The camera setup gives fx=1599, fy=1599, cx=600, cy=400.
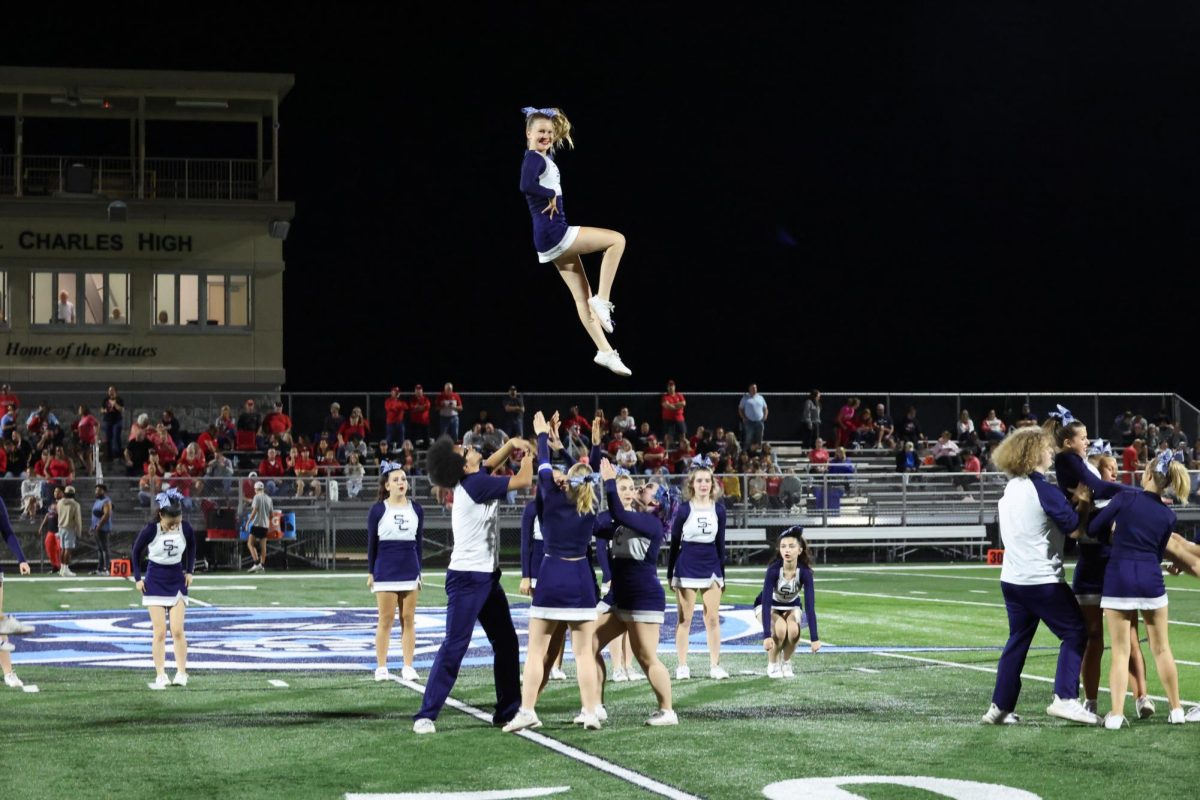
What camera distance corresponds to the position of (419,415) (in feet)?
105

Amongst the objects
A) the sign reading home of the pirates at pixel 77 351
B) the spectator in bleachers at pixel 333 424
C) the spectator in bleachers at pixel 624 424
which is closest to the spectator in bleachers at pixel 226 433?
the spectator in bleachers at pixel 333 424

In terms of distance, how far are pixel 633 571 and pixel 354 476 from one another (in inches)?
752

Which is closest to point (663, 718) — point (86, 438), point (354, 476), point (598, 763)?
point (598, 763)

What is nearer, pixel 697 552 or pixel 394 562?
pixel 394 562

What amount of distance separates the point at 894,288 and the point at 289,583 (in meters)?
27.1

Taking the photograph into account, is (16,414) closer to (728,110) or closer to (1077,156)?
(728,110)

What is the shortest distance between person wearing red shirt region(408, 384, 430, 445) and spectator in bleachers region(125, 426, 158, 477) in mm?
5116

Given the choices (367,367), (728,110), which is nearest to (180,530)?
(367,367)

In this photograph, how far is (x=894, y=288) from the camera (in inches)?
1880

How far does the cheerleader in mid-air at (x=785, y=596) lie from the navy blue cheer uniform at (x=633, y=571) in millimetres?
2277

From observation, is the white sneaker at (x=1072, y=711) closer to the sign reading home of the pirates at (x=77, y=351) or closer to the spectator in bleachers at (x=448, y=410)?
the spectator in bleachers at (x=448, y=410)

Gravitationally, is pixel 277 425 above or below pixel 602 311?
below

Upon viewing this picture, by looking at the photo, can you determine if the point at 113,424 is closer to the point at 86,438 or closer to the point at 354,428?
the point at 86,438

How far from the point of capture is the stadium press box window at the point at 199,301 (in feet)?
122
